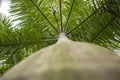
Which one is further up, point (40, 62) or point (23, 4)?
point (23, 4)

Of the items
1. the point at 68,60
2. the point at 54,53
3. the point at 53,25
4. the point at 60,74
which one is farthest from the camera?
the point at 53,25

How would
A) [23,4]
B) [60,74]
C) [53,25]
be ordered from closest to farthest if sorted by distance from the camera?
[60,74], [23,4], [53,25]

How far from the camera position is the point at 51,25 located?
4.05 meters

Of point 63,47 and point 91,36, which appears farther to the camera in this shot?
point 91,36

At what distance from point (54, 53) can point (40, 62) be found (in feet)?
0.39

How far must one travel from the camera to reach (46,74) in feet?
3.74

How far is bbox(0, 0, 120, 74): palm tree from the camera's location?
3.80m

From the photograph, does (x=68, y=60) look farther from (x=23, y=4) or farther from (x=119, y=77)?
(x=23, y=4)

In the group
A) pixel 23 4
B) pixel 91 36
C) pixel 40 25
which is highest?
pixel 23 4

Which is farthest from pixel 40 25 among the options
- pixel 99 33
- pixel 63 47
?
pixel 63 47

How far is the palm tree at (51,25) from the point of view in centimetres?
380

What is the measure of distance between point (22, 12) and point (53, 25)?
51 centimetres

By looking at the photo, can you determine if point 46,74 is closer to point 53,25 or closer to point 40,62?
point 40,62

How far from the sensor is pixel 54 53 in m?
1.35
